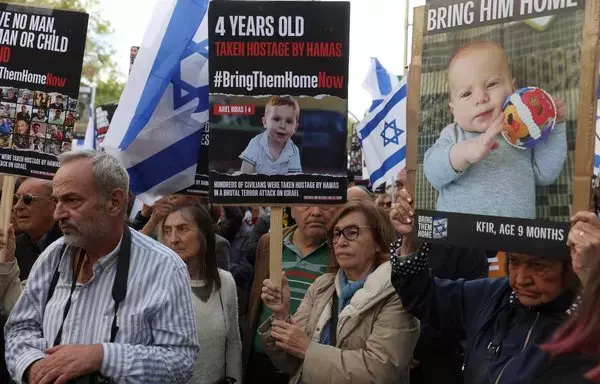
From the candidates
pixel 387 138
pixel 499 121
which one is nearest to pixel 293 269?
pixel 499 121

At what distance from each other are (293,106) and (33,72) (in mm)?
1626

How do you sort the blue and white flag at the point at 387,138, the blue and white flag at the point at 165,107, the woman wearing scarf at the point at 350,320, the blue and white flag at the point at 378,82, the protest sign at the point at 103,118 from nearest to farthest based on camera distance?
the woman wearing scarf at the point at 350,320
the blue and white flag at the point at 165,107
the blue and white flag at the point at 387,138
the protest sign at the point at 103,118
the blue and white flag at the point at 378,82

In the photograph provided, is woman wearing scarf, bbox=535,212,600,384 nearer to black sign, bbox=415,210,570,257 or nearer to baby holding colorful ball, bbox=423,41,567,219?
black sign, bbox=415,210,570,257

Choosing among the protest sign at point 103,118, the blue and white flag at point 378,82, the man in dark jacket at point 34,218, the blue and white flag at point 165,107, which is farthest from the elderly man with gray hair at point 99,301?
the blue and white flag at point 378,82

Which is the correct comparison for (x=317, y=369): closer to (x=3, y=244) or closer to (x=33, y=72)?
(x=3, y=244)

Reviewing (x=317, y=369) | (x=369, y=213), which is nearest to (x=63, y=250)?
(x=317, y=369)

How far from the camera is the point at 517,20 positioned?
345 cm

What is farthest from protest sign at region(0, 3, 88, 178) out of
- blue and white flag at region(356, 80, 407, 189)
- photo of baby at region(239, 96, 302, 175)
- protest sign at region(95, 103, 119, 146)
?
protest sign at region(95, 103, 119, 146)

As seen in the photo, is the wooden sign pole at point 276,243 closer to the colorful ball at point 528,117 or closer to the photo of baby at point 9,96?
the colorful ball at point 528,117

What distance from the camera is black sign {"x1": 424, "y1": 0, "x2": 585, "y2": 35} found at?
3314 millimetres

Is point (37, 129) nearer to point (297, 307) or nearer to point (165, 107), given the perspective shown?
point (165, 107)

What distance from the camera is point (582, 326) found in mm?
2547

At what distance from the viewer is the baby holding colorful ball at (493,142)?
332 cm

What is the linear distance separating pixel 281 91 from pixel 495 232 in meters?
1.53
